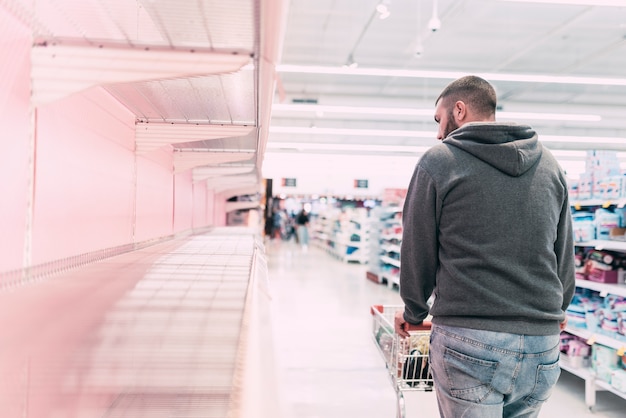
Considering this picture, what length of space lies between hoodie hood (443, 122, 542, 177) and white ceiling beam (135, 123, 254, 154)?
1009 millimetres

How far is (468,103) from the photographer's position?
1599 millimetres

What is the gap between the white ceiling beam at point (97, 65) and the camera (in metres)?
1.04

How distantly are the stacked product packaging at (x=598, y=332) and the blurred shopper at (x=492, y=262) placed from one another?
2.69 metres

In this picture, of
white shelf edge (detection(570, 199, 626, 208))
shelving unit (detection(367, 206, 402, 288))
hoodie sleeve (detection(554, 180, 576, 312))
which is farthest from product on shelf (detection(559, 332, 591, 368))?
shelving unit (detection(367, 206, 402, 288))

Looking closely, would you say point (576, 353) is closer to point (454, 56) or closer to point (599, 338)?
point (599, 338)

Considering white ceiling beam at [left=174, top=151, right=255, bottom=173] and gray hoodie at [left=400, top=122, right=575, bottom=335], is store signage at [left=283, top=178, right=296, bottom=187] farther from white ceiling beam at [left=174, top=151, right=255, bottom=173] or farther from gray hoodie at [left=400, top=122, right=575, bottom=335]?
gray hoodie at [left=400, top=122, right=575, bottom=335]

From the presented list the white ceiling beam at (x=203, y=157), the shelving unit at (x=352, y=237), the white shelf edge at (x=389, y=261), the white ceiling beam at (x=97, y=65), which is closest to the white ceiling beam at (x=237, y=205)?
the white shelf edge at (x=389, y=261)

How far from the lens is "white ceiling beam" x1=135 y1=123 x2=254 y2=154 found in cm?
207

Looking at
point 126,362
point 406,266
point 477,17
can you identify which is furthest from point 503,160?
point 477,17

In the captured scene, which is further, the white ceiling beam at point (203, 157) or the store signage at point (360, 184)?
the store signage at point (360, 184)

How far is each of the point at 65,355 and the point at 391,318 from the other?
8.49ft

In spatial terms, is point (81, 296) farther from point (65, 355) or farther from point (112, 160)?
point (112, 160)

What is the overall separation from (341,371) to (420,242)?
3.13 metres

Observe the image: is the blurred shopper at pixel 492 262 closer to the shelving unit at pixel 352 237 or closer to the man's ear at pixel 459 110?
the man's ear at pixel 459 110
